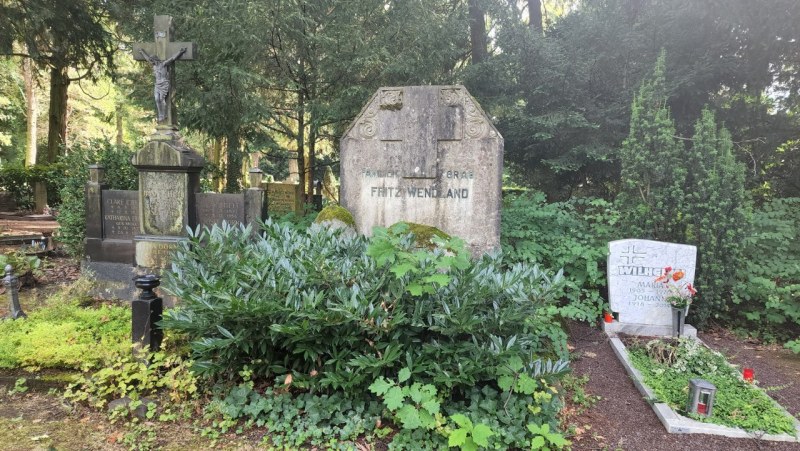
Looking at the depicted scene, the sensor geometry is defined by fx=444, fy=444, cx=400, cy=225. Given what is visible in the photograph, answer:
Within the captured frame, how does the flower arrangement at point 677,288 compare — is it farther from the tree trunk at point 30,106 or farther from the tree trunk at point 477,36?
the tree trunk at point 30,106

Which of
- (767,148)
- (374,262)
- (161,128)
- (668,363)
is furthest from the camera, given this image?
(767,148)

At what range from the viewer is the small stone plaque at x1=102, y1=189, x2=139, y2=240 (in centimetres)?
618

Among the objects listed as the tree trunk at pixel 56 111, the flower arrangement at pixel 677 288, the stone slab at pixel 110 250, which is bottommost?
the flower arrangement at pixel 677 288

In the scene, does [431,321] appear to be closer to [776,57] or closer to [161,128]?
[161,128]

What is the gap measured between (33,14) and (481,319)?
11428mm

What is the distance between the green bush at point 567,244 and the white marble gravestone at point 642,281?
202 millimetres

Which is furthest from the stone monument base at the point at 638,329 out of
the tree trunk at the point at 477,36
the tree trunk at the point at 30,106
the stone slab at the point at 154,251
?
the tree trunk at the point at 30,106

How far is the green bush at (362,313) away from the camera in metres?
2.67

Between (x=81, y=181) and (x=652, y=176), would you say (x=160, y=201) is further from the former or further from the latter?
(x=652, y=176)

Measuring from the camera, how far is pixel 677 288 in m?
5.15

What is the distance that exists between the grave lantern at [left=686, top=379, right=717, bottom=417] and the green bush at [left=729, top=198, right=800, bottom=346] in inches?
104

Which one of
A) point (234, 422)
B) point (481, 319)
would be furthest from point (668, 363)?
point (234, 422)

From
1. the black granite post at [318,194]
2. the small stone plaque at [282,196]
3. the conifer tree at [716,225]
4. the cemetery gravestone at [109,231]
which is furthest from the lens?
the black granite post at [318,194]

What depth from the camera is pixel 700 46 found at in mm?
8016
